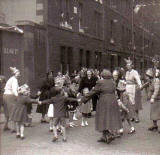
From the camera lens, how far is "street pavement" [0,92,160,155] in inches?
289

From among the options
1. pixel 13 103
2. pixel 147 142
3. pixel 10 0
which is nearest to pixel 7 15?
pixel 10 0

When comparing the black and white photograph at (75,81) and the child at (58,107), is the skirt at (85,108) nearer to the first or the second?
the black and white photograph at (75,81)

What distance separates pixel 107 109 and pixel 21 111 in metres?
2.22

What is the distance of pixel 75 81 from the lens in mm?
13750

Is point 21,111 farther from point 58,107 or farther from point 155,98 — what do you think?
point 155,98

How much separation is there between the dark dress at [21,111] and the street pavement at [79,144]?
0.47m

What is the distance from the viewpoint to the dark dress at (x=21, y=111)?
907cm

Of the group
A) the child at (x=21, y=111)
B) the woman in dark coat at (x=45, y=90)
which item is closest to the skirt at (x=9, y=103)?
the child at (x=21, y=111)

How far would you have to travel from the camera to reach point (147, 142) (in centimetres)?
835

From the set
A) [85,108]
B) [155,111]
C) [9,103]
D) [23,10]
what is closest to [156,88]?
[155,111]

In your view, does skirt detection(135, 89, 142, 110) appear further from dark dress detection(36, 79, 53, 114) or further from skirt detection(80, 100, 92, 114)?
dark dress detection(36, 79, 53, 114)

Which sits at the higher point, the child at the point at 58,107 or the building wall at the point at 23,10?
the building wall at the point at 23,10

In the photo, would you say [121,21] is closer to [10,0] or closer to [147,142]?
[10,0]

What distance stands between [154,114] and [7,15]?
13293 mm
